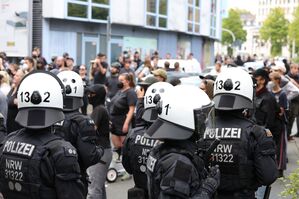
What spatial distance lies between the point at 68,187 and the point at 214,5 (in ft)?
124

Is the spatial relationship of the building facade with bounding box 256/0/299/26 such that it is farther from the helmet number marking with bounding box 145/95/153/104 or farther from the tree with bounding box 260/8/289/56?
the helmet number marking with bounding box 145/95/153/104

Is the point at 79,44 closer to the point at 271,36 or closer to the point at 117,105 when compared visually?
the point at 117,105

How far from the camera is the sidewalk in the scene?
27.0 ft

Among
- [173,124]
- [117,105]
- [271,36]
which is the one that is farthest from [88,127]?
[271,36]

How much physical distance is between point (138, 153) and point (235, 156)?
1.04 m

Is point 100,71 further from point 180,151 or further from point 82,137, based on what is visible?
point 180,151

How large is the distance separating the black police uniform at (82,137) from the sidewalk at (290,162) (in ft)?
12.6

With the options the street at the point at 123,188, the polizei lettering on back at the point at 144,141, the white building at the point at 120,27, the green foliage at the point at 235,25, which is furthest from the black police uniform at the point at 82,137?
the green foliage at the point at 235,25

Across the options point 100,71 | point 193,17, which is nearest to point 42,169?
point 100,71

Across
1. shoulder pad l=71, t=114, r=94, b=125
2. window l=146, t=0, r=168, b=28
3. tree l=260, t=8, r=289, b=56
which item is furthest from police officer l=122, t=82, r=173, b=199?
tree l=260, t=8, r=289, b=56

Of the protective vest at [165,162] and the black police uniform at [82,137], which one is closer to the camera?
the protective vest at [165,162]

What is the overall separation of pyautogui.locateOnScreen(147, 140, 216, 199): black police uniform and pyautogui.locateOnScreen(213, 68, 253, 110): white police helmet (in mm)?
1191

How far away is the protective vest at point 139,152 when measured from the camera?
16.4 feet

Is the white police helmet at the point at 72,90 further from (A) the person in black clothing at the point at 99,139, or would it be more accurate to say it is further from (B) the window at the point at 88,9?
(B) the window at the point at 88,9
